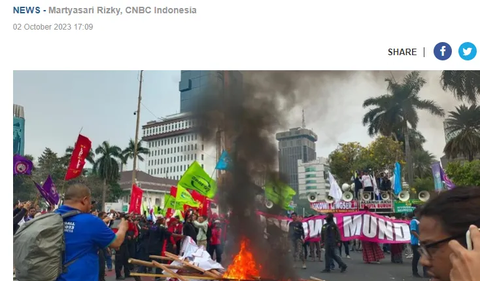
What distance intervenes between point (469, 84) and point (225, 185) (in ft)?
39.8

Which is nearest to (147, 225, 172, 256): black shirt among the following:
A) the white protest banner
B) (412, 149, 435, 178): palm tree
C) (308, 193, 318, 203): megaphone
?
the white protest banner

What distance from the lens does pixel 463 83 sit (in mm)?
15828

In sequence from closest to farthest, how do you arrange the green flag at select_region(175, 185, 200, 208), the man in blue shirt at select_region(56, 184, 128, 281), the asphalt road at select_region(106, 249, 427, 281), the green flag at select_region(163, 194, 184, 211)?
the man in blue shirt at select_region(56, 184, 128, 281) → the asphalt road at select_region(106, 249, 427, 281) → the green flag at select_region(175, 185, 200, 208) → the green flag at select_region(163, 194, 184, 211)

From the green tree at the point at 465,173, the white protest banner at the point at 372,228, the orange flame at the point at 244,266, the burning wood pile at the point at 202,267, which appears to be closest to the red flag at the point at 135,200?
the white protest banner at the point at 372,228

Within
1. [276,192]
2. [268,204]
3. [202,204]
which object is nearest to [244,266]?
[268,204]

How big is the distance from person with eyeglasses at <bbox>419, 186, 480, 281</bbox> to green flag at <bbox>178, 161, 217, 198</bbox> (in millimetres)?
10136

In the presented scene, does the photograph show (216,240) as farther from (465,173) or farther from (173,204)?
(465,173)

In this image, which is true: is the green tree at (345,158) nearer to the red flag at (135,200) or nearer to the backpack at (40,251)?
the red flag at (135,200)

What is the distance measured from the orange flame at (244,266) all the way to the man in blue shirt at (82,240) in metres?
3.38

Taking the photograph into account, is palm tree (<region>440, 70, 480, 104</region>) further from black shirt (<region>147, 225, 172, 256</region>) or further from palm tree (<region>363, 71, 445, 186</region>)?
black shirt (<region>147, 225, 172, 256</region>)

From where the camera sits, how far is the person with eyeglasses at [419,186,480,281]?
115 cm

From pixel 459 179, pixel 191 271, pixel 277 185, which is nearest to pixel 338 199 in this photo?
pixel 459 179

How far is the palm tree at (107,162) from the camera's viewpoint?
144ft
